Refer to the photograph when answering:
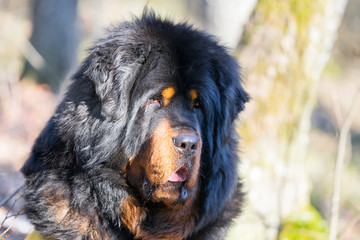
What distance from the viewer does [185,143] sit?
2939mm

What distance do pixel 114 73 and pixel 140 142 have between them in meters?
0.49

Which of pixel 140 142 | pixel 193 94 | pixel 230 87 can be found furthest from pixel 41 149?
pixel 230 87

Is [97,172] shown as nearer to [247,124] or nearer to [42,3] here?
[247,124]

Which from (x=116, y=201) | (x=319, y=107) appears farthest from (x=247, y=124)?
(x=319, y=107)

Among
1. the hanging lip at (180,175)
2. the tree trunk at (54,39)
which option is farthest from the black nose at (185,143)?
the tree trunk at (54,39)

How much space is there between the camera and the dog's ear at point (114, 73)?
304 cm

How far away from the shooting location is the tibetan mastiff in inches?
121

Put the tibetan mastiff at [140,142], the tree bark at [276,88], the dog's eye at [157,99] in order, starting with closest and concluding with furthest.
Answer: the tibetan mastiff at [140,142] < the dog's eye at [157,99] < the tree bark at [276,88]

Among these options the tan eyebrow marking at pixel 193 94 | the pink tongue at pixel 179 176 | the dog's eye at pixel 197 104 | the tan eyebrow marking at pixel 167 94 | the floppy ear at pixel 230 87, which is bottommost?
the pink tongue at pixel 179 176

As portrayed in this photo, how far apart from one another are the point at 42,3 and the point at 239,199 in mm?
9193

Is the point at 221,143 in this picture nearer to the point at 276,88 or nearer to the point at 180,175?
the point at 180,175

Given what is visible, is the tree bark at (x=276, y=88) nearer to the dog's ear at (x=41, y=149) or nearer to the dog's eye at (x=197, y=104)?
the dog's eye at (x=197, y=104)

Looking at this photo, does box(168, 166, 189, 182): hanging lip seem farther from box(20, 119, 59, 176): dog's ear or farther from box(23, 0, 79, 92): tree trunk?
box(23, 0, 79, 92): tree trunk

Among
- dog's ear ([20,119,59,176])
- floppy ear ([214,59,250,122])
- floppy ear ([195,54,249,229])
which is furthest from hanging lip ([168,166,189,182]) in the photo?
dog's ear ([20,119,59,176])
